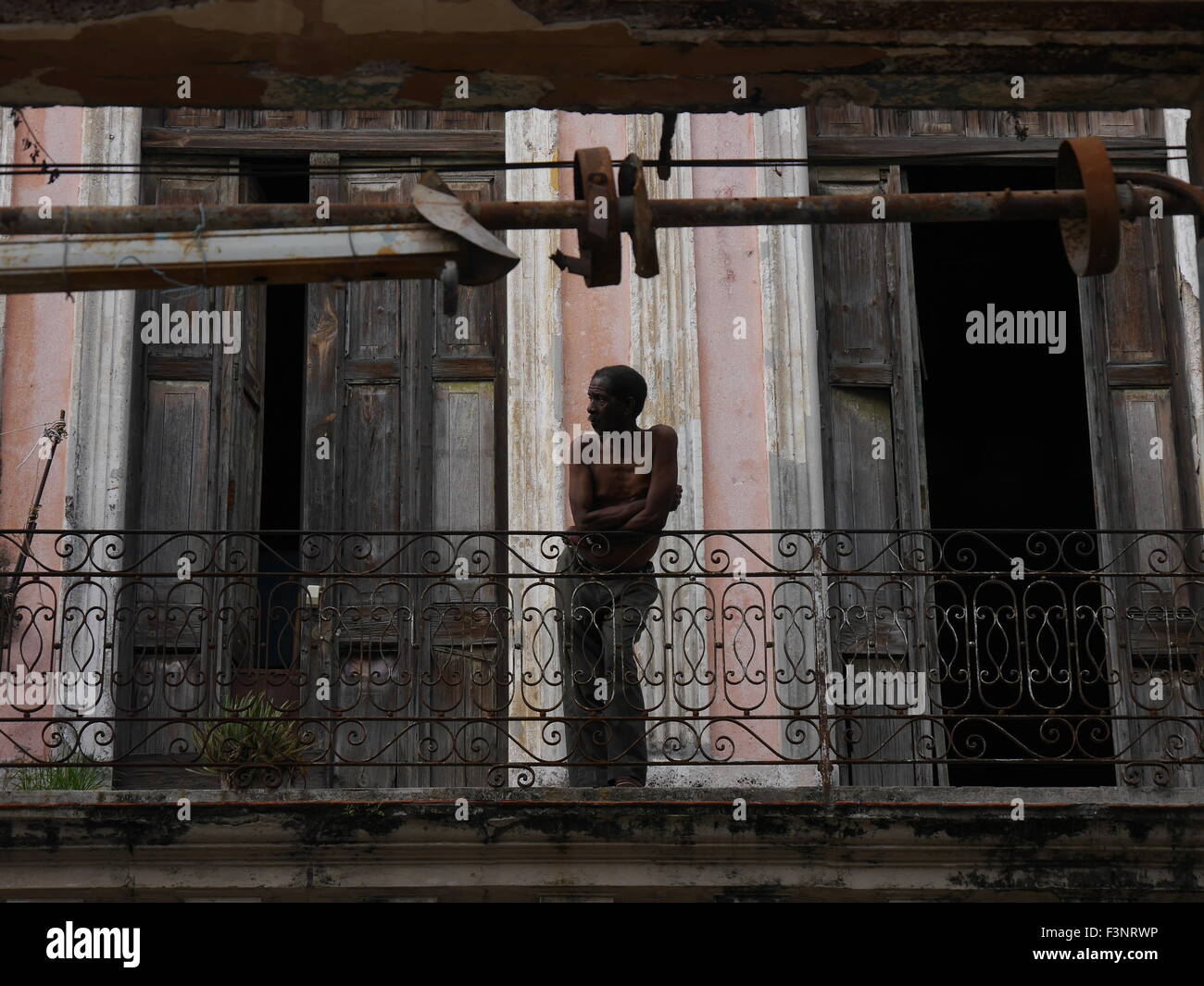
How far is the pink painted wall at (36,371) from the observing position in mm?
9758

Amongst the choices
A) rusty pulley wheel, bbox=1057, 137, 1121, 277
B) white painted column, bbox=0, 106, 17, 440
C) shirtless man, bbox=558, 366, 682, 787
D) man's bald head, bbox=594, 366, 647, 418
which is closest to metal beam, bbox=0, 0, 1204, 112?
rusty pulley wheel, bbox=1057, 137, 1121, 277

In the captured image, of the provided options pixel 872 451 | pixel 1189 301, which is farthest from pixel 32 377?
pixel 1189 301

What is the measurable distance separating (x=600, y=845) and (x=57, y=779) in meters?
2.51

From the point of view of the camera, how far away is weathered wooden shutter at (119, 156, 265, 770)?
9648mm

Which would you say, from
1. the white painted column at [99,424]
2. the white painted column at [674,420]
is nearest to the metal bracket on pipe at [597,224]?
the white painted column at [674,420]

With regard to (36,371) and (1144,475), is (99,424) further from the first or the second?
(1144,475)

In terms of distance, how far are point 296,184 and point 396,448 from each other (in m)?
2.04

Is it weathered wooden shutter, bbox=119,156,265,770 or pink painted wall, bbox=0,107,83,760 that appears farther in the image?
pink painted wall, bbox=0,107,83,760

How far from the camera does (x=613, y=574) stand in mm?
8836

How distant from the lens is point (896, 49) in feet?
21.0

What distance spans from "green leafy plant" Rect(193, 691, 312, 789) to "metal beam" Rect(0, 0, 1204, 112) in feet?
10.7

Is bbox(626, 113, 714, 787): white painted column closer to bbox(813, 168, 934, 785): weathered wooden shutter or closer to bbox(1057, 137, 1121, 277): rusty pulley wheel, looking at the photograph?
bbox(813, 168, 934, 785): weathered wooden shutter

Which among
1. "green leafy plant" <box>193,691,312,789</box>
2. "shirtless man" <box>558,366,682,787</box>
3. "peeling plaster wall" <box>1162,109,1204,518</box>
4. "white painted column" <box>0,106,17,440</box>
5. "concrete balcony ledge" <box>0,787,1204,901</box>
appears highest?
"white painted column" <box>0,106,17,440</box>

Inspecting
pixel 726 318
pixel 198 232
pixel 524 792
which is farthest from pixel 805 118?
pixel 198 232
